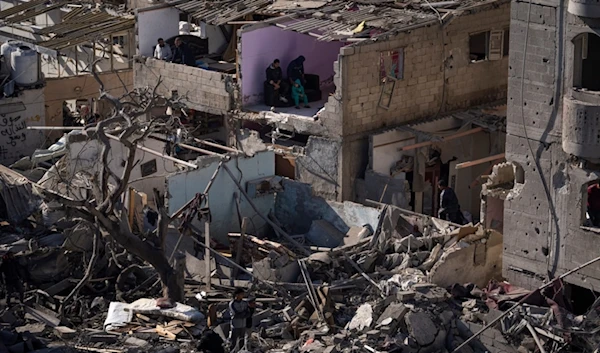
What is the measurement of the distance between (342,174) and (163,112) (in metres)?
6.78

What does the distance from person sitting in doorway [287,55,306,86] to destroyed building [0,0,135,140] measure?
6501 millimetres

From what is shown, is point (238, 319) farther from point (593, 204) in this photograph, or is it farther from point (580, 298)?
point (593, 204)

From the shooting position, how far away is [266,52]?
142 feet

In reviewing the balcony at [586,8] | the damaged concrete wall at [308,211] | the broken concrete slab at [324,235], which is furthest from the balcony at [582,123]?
the broken concrete slab at [324,235]

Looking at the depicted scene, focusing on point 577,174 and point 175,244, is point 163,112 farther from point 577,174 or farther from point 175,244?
point 577,174

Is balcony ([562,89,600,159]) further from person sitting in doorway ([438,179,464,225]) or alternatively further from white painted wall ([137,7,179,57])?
white painted wall ([137,7,179,57])

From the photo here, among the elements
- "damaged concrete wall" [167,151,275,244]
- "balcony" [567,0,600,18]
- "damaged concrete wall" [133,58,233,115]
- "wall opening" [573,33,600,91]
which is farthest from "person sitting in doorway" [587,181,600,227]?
"damaged concrete wall" [133,58,233,115]

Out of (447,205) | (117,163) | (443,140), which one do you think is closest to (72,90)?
(117,163)

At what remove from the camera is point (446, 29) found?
138 ft

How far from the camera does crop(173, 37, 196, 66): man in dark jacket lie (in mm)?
44719

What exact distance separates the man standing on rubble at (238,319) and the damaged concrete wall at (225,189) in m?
6.87

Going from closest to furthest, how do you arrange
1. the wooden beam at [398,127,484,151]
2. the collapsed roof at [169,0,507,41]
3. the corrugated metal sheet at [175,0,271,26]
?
the wooden beam at [398,127,484,151], the collapsed roof at [169,0,507,41], the corrugated metal sheet at [175,0,271,26]

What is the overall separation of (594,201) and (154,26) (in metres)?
16.1

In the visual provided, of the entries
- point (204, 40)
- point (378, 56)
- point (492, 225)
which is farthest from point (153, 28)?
point (492, 225)
